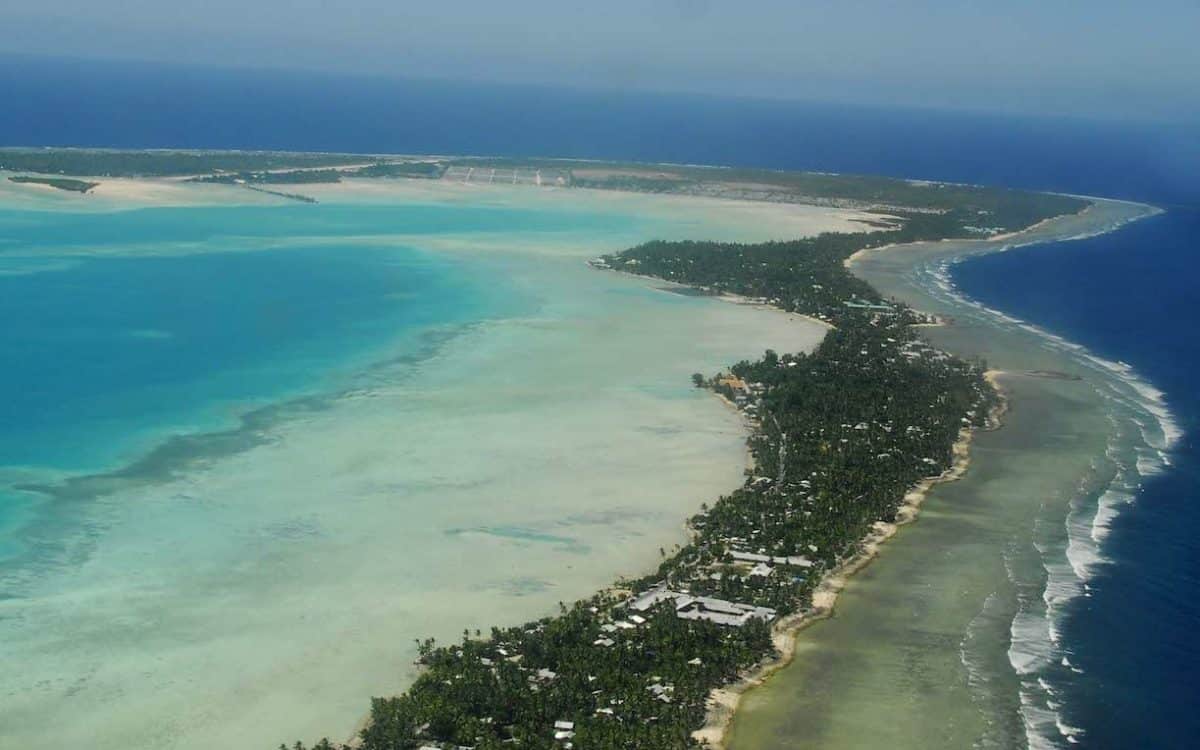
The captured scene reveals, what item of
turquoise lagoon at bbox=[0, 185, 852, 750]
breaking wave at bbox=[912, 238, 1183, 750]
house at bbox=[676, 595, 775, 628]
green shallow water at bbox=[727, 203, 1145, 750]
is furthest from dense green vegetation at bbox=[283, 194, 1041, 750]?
breaking wave at bbox=[912, 238, 1183, 750]

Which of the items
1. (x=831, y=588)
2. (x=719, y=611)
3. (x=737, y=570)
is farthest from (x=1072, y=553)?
(x=719, y=611)

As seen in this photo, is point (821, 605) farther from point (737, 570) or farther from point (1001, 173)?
point (1001, 173)

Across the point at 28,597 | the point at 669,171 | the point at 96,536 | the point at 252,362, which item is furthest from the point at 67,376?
the point at 669,171

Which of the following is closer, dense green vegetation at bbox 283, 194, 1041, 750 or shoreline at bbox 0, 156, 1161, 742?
dense green vegetation at bbox 283, 194, 1041, 750

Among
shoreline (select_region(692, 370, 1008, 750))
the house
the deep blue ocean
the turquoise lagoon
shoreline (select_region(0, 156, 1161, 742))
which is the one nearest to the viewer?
shoreline (select_region(692, 370, 1008, 750))

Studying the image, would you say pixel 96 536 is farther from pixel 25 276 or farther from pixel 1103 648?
pixel 25 276

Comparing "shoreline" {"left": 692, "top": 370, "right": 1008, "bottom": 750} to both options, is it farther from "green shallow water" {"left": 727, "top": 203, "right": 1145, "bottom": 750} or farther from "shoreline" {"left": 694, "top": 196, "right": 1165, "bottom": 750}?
"green shallow water" {"left": 727, "top": 203, "right": 1145, "bottom": 750}

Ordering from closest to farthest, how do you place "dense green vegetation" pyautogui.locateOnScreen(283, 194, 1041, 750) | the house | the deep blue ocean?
"dense green vegetation" pyautogui.locateOnScreen(283, 194, 1041, 750)
the house
the deep blue ocean
